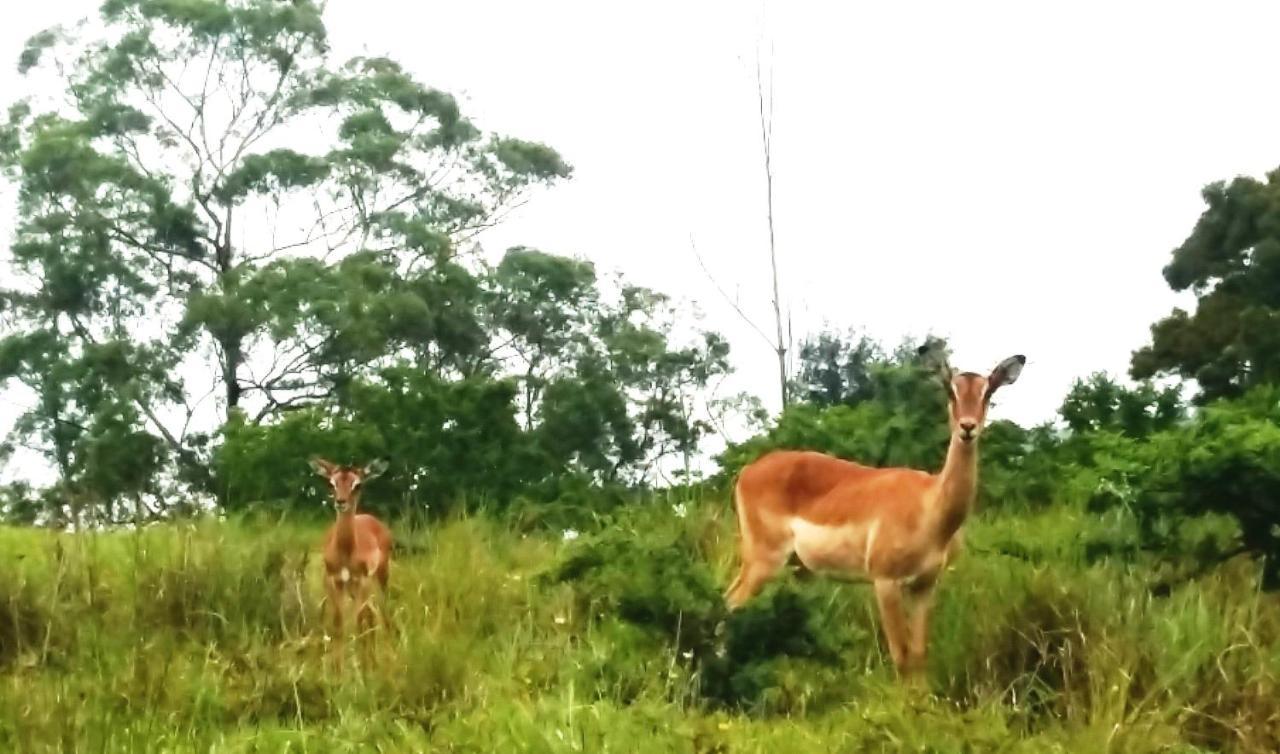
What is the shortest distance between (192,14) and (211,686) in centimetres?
2010

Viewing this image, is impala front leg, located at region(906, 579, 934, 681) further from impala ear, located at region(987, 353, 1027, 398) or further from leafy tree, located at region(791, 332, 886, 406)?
leafy tree, located at region(791, 332, 886, 406)

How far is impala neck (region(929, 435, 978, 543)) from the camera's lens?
770cm

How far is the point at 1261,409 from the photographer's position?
9094 mm

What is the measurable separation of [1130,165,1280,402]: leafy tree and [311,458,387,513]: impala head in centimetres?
1052

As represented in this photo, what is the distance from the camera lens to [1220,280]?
19.8m

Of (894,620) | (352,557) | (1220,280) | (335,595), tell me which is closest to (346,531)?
(352,557)

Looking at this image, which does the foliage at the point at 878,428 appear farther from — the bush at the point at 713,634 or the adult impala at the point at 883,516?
the bush at the point at 713,634

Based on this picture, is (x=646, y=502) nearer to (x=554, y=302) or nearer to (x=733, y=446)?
(x=733, y=446)

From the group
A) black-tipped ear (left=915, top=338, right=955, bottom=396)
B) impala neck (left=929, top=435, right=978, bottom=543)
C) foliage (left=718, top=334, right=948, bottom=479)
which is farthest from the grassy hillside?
foliage (left=718, top=334, right=948, bottom=479)

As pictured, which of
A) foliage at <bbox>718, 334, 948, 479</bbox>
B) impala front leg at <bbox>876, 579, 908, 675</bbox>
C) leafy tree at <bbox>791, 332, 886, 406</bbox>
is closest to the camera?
impala front leg at <bbox>876, 579, 908, 675</bbox>

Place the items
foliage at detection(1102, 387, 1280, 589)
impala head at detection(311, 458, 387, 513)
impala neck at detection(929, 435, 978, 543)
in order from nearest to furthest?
foliage at detection(1102, 387, 1280, 589), impala neck at detection(929, 435, 978, 543), impala head at detection(311, 458, 387, 513)

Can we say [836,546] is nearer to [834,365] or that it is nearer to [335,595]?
[335,595]

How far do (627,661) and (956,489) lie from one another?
1822 millimetres

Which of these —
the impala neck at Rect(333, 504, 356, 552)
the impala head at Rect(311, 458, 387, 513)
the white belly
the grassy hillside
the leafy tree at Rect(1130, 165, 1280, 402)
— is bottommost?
the grassy hillside
